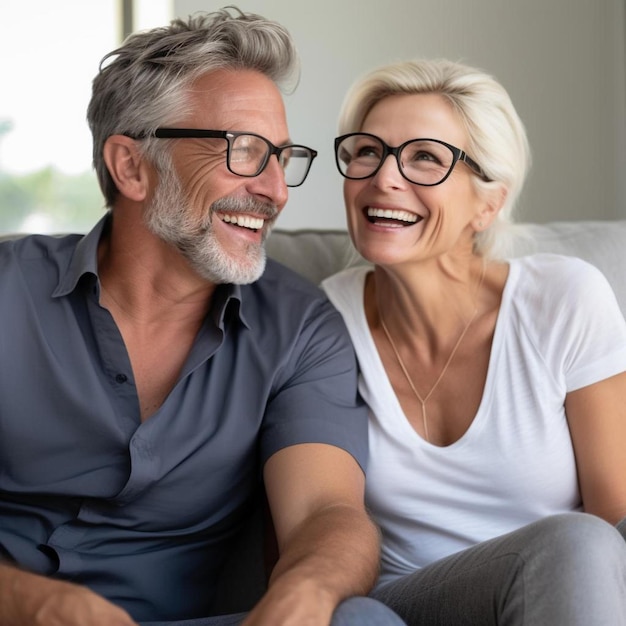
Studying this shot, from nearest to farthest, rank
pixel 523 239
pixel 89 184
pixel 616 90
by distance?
pixel 523 239 → pixel 616 90 → pixel 89 184

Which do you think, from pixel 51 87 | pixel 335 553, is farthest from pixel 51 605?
pixel 51 87

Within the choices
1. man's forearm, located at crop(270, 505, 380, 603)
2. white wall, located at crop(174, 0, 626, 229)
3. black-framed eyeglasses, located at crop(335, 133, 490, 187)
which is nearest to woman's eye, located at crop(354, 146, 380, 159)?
black-framed eyeglasses, located at crop(335, 133, 490, 187)

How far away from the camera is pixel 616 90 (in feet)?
10.2

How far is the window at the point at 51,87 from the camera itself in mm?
3291

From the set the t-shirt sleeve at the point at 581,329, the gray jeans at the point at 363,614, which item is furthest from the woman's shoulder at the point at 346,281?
the gray jeans at the point at 363,614

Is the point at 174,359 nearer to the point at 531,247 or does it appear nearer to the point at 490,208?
the point at 490,208

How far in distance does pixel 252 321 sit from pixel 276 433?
0.23 m

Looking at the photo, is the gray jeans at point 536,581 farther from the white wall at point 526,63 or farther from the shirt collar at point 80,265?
the white wall at point 526,63

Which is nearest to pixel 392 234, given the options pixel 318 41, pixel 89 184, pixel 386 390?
pixel 386 390

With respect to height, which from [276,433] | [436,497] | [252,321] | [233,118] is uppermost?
[233,118]

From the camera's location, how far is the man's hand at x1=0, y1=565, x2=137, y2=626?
1.22m

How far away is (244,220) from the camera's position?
1714 mm

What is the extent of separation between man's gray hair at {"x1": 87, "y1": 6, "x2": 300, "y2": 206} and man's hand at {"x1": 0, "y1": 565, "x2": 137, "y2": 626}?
0.80 metres

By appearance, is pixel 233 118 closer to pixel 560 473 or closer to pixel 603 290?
pixel 603 290
